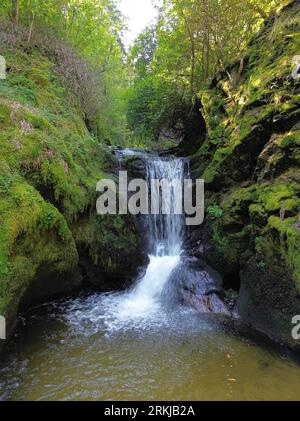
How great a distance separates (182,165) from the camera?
370 inches

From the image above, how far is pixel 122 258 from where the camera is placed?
696 cm

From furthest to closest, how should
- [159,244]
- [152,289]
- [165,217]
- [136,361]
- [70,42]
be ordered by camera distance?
[70,42] → [165,217] → [159,244] → [152,289] → [136,361]

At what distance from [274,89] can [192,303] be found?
488 centimetres

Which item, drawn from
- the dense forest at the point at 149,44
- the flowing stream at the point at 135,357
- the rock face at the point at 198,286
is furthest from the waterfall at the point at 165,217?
the dense forest at the point at 149,44

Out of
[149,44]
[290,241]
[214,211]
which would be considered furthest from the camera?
[149,44]

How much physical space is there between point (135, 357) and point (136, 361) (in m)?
0.09

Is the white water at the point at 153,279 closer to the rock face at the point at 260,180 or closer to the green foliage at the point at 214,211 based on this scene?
the rock face at the point at 260,180

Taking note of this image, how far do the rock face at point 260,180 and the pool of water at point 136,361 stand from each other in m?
0.89

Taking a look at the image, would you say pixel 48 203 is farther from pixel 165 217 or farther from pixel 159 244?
pixel 165 217

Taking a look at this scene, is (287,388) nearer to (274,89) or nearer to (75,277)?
(75,277)

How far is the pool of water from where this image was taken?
3.64m

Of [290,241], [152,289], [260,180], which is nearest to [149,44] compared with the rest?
[260,180]

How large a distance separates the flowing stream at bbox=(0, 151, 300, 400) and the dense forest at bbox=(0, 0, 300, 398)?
16.1 inches
